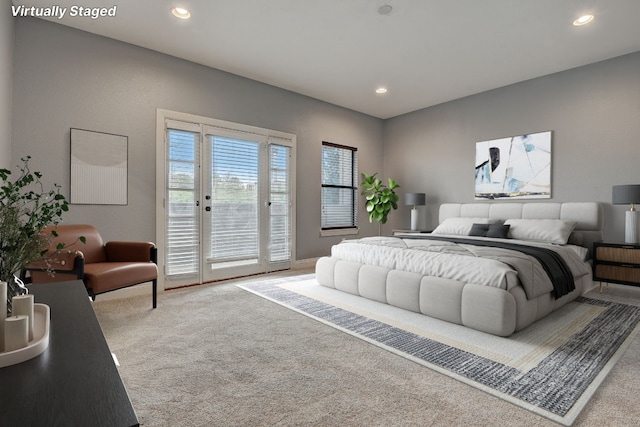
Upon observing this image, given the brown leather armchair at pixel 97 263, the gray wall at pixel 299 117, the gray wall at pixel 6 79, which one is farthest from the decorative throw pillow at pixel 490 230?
the gray wall at pixel 6 79

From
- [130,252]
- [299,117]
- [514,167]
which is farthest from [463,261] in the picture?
[299,117]

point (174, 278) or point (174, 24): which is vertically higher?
point (174, 24)

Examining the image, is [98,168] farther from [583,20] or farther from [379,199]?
[583,20]

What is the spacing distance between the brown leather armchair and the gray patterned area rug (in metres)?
1.37

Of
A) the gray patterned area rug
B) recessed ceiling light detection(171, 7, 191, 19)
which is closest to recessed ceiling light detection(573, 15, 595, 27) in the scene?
the gray patterned area rug

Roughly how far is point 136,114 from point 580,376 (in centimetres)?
466

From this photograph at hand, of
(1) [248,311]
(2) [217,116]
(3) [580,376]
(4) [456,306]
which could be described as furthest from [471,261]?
(2) [217,116]

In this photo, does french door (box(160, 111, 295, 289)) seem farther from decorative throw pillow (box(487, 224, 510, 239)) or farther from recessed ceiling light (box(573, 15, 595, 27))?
recessed ceiling light (box(573, 15, 595, 27))

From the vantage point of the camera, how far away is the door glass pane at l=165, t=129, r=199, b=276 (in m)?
4.15

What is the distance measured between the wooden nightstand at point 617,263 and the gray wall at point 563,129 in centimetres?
51

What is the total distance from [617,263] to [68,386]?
5037 millimetres

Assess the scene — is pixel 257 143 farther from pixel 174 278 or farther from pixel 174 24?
pixel 174 278

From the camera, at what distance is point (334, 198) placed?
20.2 ft

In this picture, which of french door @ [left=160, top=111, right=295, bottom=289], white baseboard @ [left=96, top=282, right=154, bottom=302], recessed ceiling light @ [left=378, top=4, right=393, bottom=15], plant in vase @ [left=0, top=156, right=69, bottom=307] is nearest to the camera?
plant in vase @ [left=0, top=156, right=69, bottom=307]
